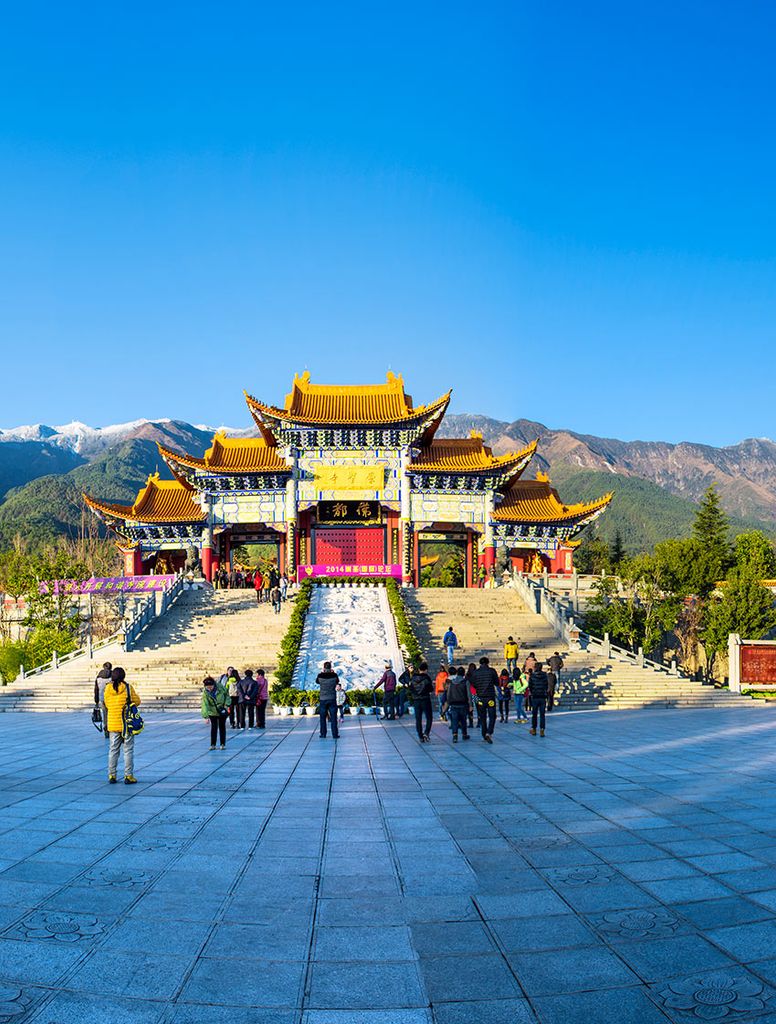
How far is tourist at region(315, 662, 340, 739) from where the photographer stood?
14243 mm

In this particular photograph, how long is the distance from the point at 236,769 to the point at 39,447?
A: 20599cm

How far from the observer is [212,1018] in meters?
3.80

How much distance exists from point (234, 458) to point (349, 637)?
1777 centimetres

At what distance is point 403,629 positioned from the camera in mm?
25781

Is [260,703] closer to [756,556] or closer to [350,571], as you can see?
[350,571]

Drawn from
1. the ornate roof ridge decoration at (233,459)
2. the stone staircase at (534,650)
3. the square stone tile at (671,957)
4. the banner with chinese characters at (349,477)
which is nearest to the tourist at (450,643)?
the stone staircase at (534,650)

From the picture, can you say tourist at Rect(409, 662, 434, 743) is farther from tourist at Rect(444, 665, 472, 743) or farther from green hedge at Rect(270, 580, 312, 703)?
green hedge at Rect(270, 580, 312, 703)

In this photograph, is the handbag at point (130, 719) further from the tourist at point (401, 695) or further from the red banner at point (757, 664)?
the red banner at point (757, 664)

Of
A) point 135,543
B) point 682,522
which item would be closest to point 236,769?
point 135,543

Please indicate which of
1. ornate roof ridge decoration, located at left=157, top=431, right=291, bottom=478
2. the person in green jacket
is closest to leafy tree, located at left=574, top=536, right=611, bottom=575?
ornate roof ridge decoration, located at left=157, top=431, right=291, bottom=478

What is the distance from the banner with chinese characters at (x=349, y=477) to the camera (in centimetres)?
3894

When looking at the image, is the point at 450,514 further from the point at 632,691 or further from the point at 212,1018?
the point at 212,1018

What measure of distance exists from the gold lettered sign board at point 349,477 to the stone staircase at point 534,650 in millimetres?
8292

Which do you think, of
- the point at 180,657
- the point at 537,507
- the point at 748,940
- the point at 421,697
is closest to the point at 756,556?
the point at 537,507
